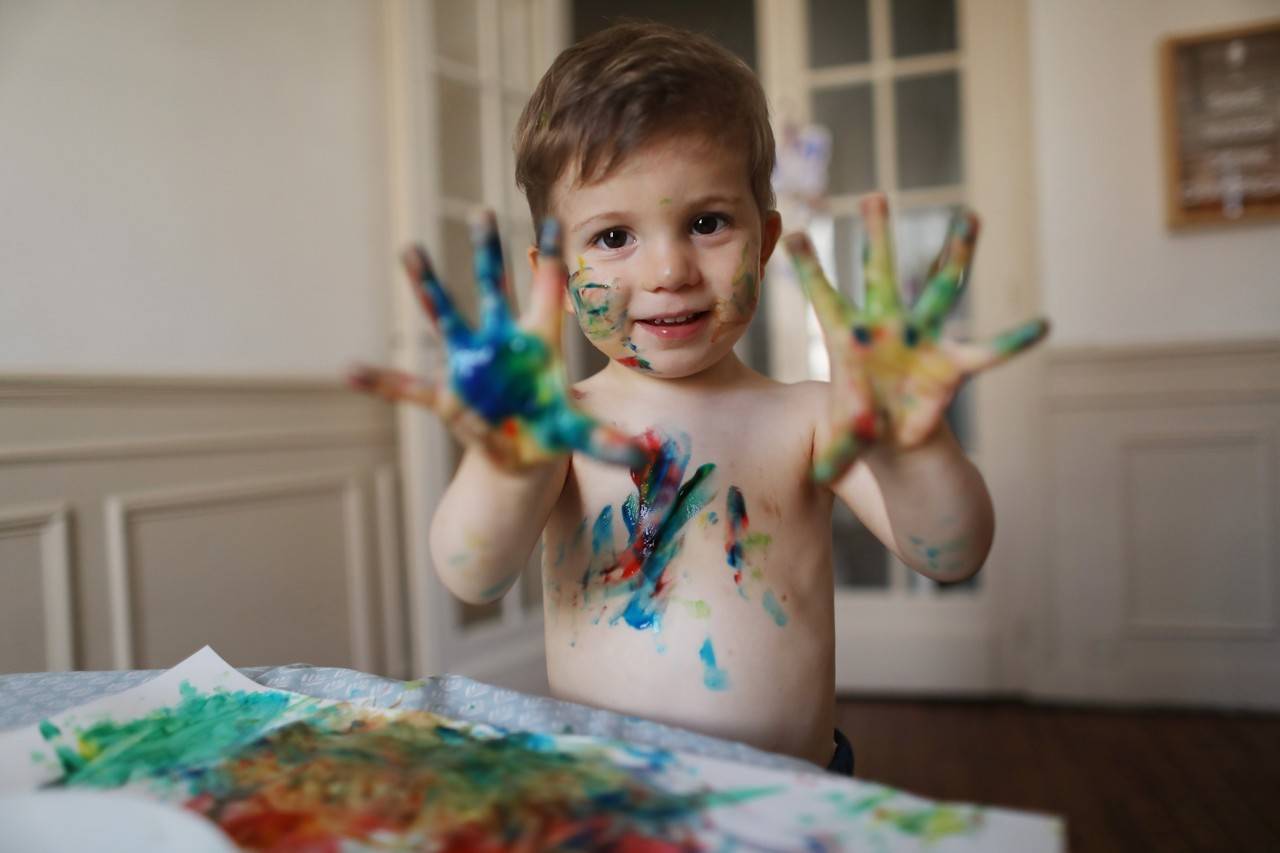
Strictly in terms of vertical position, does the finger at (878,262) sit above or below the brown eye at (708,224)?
below

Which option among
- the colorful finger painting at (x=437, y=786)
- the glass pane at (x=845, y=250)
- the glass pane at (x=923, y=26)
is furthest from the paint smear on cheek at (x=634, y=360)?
the glass pane at (x=923, y=26)

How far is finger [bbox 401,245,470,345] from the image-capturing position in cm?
53

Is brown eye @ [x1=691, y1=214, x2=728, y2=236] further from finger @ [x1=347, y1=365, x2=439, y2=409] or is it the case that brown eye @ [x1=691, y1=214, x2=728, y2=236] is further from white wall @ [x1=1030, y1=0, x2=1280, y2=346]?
white wall @ [x1=1030, y1=0, x2=1280, y2=346]

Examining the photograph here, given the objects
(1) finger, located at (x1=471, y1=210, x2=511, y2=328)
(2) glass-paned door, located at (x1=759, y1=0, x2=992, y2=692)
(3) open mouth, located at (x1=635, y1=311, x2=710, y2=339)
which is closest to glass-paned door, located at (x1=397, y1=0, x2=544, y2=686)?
(2) glass-paned door, located at (x1=759, y1=0, x2=992, y2=692)

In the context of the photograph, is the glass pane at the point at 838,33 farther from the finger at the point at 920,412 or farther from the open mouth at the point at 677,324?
the finger at the point at 920,412

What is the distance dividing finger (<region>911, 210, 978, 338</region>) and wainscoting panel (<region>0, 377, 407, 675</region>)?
5.22 ft

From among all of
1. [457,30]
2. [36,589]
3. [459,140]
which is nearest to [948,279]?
[36,589]

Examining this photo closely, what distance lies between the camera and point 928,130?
2809 mm

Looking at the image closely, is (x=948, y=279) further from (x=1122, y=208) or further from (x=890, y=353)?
(x=1122, y=208)

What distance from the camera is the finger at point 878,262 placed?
56 centimetres

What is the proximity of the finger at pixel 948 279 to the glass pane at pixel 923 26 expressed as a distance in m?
2.53

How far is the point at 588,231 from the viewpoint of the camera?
798mm

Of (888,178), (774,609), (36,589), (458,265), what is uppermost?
(888,178)

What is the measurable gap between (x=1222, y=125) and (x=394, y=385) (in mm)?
2677
